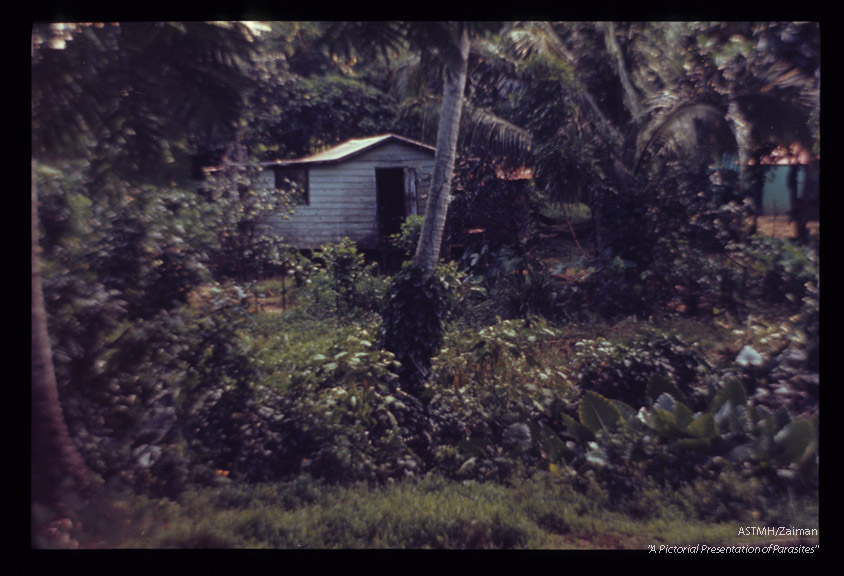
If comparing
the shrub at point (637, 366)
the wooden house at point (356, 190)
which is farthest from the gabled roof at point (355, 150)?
the shrub at point (637, 366)

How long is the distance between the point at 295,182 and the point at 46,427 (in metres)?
3.32

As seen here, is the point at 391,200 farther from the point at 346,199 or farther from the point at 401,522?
the point at 401,522

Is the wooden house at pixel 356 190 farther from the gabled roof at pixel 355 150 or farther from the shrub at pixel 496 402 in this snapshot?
the shrub at pixel 496 402

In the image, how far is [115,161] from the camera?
3871 mm

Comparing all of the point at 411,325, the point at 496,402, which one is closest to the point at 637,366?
the point at 496,402

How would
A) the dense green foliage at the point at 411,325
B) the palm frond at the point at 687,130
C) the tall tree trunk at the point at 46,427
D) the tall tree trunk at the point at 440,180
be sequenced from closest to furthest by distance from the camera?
the tall tree trunk at the point at 46,427 < the dense green foliage at the point at 411,325 < the tall tree trunk at the point at 440,180 < the palm frond at the point at 687,130

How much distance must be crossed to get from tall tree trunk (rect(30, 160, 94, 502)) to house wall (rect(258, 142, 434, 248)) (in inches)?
91.8

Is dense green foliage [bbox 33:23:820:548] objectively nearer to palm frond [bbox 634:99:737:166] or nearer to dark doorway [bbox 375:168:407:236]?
palm frond [bbox 634:99:737:166]

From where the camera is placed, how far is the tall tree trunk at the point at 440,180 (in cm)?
482

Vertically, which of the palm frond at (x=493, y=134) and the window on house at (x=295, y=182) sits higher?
the palm frond at (x=493, y=134)

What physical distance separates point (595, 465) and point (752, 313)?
6.80ft

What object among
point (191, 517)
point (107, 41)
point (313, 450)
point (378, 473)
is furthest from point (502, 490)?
point (107, 41)

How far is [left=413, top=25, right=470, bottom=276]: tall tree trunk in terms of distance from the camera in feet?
15.8

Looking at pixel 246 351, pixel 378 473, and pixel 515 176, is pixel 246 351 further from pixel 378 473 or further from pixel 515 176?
pixel 515 176
